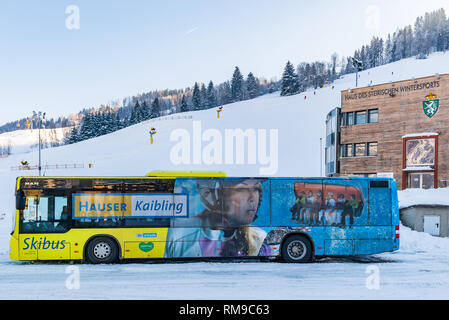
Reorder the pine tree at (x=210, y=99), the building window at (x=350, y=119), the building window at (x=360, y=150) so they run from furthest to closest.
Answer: the pine tree at (x=210, y=99) < the building window at (x=350, y=119) < the building window at (x=360, y=150)

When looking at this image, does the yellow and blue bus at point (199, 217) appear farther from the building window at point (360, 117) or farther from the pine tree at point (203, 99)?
the pine tree at point (203, 99)

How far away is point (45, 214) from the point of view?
11.5m

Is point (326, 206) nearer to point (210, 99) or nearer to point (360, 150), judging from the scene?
point (360, 150)

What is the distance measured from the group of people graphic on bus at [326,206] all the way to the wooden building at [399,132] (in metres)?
17.1

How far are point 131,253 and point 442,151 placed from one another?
77.1 feet

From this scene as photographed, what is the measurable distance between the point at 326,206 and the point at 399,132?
19.0 meters

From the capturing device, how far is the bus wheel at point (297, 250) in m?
12.1

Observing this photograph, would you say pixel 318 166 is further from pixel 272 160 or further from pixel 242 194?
pixel 242 194

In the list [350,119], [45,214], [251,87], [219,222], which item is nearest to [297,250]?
[219,222]

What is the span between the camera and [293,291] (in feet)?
27.9

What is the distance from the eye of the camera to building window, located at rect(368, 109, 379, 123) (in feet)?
98.0

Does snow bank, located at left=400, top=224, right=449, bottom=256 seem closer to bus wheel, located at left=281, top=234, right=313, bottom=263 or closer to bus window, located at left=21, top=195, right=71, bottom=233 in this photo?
bus wheel, located at left=281, top=234, right=313, bottom=263

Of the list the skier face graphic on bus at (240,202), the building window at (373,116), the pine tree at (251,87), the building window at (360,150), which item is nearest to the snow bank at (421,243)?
the skier face graphic on bus at (240,202)

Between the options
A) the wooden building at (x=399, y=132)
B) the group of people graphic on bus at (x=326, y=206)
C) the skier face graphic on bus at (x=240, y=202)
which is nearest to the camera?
the skier face graphic on bus at (x=240, y=202)
